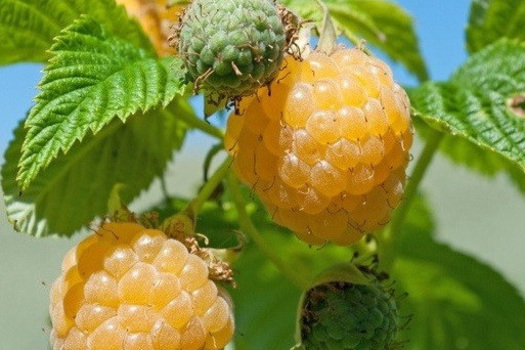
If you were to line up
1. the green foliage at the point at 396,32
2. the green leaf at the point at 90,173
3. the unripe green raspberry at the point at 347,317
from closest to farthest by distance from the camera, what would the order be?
the unripe green raspberry at the point at 347,317, the green leaf at the point at 90,173, the green foliage at the point at 396,32

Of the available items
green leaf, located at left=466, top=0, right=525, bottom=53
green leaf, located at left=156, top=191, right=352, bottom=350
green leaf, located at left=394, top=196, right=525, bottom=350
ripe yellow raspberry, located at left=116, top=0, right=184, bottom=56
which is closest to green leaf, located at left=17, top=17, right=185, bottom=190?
ripe yellow raspberry, located at left=116, top=0, right=184, bottom=56

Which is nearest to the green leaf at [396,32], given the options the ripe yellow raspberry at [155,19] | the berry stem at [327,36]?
the ripe yellow raspberry at [155,19]

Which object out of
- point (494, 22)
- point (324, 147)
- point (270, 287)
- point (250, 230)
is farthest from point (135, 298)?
point (494, 22)

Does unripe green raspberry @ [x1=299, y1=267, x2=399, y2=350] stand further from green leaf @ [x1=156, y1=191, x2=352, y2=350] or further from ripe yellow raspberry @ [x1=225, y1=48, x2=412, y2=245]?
green leaf @ [x1=156, y1=191, x2=352, y2=350]

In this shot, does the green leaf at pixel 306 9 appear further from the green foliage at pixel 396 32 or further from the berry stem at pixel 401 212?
the green foliage at pixel 396 32

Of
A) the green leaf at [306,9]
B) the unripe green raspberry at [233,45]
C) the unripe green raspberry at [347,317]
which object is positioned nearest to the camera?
the unripe green raspberry at [233,45]

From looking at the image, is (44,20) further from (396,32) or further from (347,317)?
(396,32)
